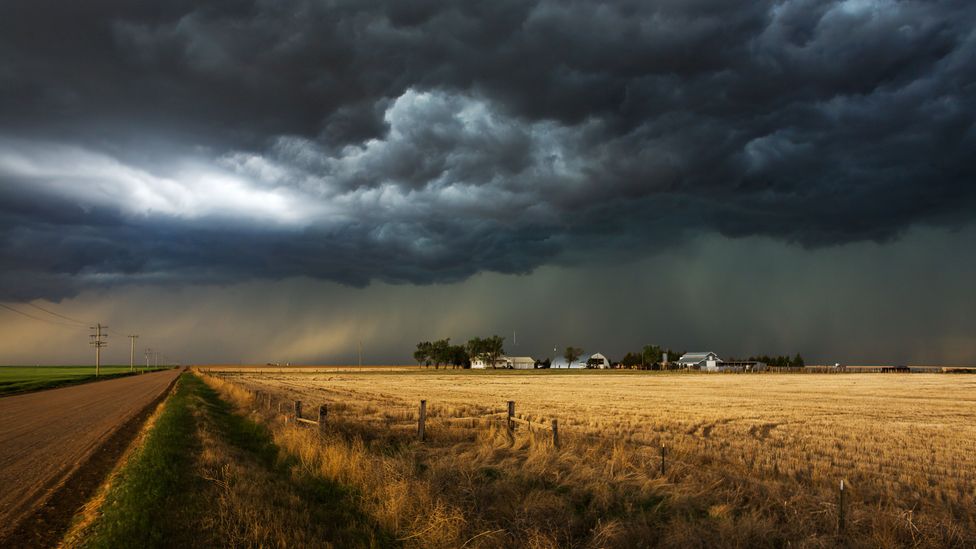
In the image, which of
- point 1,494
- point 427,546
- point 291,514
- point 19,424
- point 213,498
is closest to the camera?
point 427,546

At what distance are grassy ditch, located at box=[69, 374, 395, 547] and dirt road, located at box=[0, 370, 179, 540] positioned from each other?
60.4 inches

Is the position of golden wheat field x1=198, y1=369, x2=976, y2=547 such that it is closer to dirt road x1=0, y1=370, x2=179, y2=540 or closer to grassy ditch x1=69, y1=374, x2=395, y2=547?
grassy ditch x1=69, y1=374, x2=395, y2=547

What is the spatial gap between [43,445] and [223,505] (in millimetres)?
16003

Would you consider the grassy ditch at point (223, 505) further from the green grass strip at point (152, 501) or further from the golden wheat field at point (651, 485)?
the golden wheat field at point (651, 485)

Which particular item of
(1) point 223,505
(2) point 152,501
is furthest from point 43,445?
(1) point 223,505

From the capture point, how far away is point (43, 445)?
872 inches

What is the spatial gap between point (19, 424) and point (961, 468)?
39555mm

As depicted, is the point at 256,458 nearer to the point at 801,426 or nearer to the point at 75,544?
the point at 75,544

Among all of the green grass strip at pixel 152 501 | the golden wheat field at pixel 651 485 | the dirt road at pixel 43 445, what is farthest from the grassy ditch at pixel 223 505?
the dirt road at pixel 43 445

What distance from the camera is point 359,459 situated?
1408 cm

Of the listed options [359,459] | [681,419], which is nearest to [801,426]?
[681,419]

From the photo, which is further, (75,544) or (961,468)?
(961,468)

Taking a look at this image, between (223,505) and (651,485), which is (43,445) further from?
(651,485)

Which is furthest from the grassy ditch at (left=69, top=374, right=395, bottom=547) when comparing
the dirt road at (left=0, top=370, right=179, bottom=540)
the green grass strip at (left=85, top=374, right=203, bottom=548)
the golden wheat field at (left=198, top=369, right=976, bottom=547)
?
the dirt road at (left=0, top=370, right=179, bottom=540)
